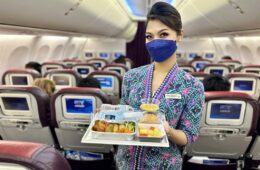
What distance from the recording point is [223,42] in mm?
14734

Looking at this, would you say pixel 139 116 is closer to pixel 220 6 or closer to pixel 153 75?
pixel 153 75

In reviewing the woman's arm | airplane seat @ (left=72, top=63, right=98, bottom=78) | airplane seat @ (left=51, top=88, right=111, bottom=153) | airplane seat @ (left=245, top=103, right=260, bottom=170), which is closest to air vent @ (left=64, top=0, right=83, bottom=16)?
airplane seat @ (left=72, top=63, right=98, bottom=78)

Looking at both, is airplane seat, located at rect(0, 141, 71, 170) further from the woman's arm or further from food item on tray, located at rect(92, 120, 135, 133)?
the woman's arm

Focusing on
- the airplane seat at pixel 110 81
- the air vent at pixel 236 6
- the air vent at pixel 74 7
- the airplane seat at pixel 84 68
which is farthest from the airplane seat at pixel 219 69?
the air vent at pixel 74 7

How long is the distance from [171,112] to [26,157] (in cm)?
83

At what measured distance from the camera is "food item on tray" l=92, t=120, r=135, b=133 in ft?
4.69

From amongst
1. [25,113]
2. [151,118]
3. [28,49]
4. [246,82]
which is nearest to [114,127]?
[151,118]

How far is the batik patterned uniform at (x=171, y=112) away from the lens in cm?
150

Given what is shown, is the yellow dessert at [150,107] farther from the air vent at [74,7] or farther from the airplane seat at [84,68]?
the airplane seat at [84,68]

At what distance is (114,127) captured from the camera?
146cm

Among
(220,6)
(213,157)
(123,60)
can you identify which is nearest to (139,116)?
(213,157)

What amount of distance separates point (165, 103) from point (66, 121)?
1.59m

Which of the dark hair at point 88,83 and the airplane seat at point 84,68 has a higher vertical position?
the airplane seat at point 84,68

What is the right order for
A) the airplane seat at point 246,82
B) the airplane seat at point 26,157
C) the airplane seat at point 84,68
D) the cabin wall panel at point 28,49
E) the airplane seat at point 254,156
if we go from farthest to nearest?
the airplane seat at point 84,68, the cabin wall panel at point 28,49, the airplane seat at point 246,82, the airplane seat at point 254,156, the airplane seat at point 26,157
